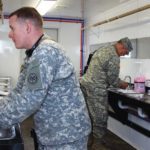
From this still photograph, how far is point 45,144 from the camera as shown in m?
1.58

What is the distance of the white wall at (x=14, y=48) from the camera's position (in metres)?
6.47

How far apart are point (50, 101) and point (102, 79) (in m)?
2.33

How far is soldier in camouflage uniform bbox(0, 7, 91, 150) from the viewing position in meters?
1.40

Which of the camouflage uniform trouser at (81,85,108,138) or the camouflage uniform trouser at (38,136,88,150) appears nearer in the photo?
the camouflage uniform trouser at (38,136,88,150)

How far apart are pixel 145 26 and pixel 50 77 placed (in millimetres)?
2780

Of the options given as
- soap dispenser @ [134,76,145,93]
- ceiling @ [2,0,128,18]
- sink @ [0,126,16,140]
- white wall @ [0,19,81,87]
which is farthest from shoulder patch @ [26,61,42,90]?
white wall @ [0,19,81,87]

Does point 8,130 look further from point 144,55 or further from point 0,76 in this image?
point 0,76

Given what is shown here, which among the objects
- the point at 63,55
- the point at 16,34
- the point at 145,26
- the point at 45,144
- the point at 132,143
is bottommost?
the point at 132,143

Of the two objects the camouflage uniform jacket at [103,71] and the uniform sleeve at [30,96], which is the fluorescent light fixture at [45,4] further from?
the uniform sleeve at [30,96]

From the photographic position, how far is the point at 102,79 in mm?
3781

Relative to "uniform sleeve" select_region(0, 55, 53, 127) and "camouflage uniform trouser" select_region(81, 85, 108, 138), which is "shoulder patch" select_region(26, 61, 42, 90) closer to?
"uniform sleeve" select_region(0, 55, 53, 127)

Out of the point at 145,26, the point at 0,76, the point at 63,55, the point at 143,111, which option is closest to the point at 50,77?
the point at 63,55

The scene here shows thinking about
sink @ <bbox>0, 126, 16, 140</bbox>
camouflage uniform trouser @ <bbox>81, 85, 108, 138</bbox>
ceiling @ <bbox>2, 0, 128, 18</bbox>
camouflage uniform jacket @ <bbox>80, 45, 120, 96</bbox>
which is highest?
ceiling @ <bbox>2, 0, 128, 18</bbox>

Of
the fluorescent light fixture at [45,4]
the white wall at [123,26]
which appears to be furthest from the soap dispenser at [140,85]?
the fluorescent light fixture at [45,4]
